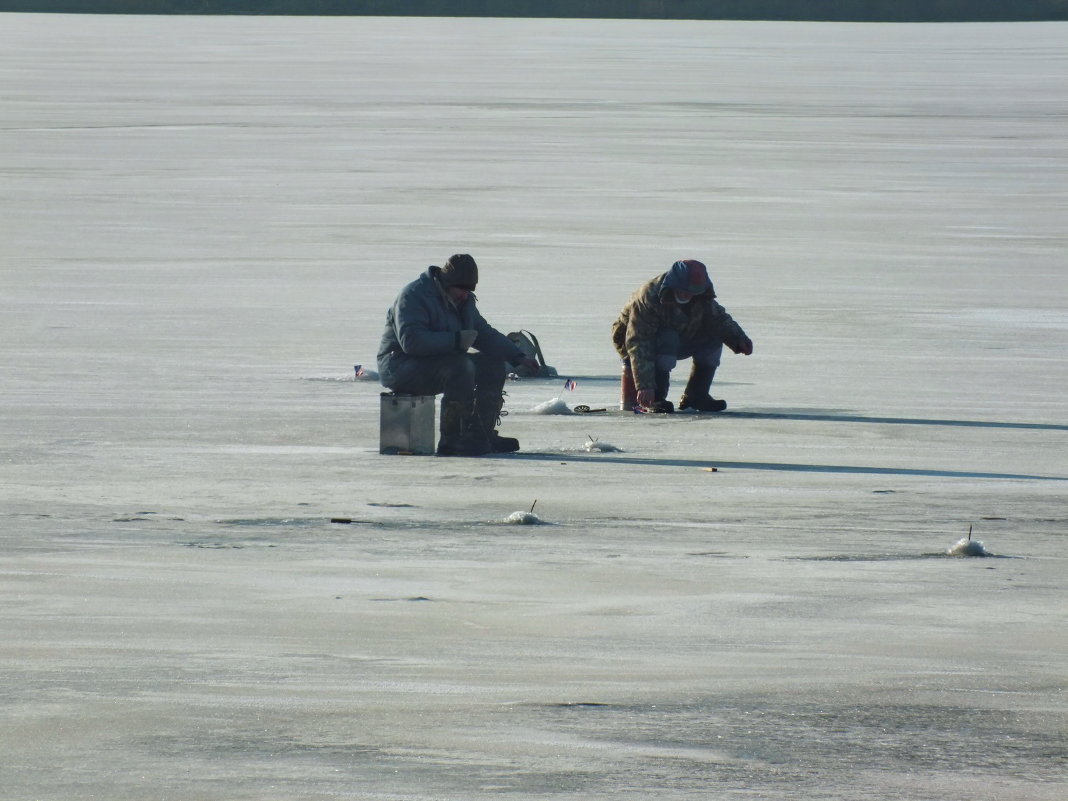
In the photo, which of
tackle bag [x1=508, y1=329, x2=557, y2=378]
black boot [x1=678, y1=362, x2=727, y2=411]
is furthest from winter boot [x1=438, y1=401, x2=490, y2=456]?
black boot [x1=678, y1=362, x2=727, y2=411]

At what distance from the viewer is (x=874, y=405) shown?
12320mm

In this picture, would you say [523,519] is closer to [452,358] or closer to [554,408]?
[452,358]

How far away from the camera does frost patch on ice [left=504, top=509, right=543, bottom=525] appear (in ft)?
28.9

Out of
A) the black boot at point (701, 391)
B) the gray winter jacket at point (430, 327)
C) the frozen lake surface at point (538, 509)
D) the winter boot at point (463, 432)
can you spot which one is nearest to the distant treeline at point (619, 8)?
the frozen lake surface at point (538, 509)

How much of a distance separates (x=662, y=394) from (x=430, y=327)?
6.15 feet

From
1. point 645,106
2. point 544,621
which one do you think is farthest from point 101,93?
point 544,621

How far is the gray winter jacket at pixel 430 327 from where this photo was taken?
10570 millimetres

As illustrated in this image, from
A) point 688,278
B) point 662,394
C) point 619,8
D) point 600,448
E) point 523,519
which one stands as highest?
point 619,8

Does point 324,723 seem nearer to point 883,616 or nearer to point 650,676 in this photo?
point 650,676

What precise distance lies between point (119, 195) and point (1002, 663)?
20.7 meters

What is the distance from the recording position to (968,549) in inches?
322

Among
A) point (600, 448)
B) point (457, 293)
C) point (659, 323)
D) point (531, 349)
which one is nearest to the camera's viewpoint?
point (457, 293)

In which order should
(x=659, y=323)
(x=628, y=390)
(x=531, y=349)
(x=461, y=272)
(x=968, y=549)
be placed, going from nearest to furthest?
(x=968, y=549) < (x=461, y=272) < (x=659, y=323) < (x=628, y=390) < (x=531, y=349)

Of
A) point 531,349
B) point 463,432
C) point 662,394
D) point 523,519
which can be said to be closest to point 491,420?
point 463,432
